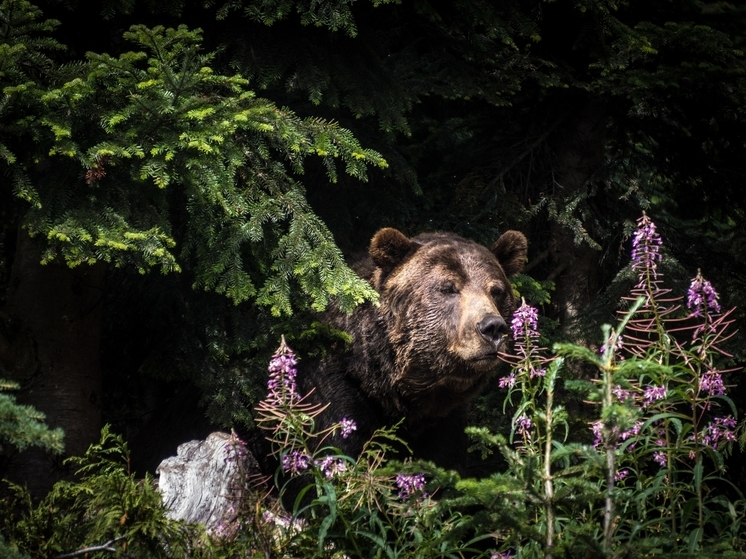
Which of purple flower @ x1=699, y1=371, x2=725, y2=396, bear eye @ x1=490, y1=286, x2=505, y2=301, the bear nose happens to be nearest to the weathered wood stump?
the bear nose

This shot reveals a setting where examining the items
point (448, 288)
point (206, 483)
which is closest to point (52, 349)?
point (206, 483)

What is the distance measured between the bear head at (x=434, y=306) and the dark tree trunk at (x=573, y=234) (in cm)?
179

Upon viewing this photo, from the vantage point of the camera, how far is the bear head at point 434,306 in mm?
5902

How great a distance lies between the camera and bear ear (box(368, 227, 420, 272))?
20.1 feet

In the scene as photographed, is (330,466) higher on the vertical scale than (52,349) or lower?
higher

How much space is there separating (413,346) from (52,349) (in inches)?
94.4

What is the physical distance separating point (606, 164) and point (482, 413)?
2490mm

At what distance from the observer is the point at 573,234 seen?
7957 mm

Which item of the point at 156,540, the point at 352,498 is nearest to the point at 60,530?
the point at 156,540

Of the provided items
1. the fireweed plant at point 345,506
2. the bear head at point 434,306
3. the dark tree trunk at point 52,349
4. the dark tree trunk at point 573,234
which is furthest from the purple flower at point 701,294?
the dark tree trunk at point 573,234

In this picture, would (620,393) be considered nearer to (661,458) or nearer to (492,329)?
(661,458)

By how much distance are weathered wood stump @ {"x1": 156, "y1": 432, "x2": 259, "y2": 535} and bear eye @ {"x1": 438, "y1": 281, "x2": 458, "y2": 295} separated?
1754 millimetres

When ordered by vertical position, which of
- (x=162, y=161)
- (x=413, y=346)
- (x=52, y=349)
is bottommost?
(x=52, y=349)

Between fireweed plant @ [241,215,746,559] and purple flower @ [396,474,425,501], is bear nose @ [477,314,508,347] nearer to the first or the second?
fireweed plant @ [241,215,746,559]
